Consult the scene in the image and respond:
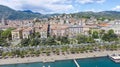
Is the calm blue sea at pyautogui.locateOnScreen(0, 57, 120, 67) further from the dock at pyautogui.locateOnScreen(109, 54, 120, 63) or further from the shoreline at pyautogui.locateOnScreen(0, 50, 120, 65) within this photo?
the shoreline at pyautogui.locateOnScreen(0, 50, 120, 65)

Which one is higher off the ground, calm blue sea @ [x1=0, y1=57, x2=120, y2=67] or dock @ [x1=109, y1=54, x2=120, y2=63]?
dock @ [x1=109, y1=54, x2=120, y2=63]

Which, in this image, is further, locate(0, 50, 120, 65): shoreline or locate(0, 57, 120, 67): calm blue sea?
locate(0, 50, 120, 65): shoreline

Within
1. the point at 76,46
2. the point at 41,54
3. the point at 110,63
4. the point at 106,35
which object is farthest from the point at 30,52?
the point at 106,35

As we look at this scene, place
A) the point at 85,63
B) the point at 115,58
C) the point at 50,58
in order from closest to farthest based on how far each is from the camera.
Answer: the point at 85,63 → the point at 115,58 → the point at 50,58

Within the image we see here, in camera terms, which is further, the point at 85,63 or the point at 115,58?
the point at 115,58

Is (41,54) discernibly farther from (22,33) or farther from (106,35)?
(22,33)

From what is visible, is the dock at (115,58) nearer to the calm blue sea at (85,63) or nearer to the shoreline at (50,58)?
the calm blue sea at (85,63)

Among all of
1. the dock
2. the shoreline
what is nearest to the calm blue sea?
the dock

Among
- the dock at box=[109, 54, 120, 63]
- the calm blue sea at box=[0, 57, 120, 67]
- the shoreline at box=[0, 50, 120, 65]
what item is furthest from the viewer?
the shoreline at box=[0, 50, 120, 65]

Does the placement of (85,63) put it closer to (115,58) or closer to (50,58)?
(115,58)

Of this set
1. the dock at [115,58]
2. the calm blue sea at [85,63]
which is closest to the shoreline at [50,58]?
the calm blue sea at [85,63]

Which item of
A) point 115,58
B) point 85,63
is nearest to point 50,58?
point 85,63
